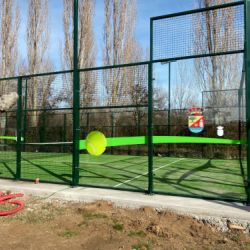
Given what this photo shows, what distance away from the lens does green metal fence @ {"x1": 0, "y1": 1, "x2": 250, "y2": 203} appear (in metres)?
6.34

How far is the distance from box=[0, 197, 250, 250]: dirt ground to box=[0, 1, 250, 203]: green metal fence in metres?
1.04

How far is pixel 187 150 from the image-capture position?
43.3ft

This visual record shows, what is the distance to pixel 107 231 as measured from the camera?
151 inches

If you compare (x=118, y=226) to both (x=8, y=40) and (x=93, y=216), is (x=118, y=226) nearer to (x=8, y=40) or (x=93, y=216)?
(x=93, y=216)

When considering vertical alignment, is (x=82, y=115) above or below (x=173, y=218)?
above

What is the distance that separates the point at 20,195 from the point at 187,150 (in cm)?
892

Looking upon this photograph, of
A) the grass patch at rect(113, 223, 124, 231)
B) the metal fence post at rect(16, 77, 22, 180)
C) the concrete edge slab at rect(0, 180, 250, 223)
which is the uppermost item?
the metal fence post at rect(16, 77, 22, 180)

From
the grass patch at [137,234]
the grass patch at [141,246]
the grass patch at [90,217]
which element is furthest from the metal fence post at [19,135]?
the grass patch at [141,246]

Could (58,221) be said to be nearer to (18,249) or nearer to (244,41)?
(18,249)

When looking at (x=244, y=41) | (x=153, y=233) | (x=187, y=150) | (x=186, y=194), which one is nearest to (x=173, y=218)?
(x=153, y=233)

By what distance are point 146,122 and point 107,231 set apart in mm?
10203

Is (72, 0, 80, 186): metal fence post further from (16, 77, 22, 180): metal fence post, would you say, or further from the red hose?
(16, 77, 22, 180): metal fence post

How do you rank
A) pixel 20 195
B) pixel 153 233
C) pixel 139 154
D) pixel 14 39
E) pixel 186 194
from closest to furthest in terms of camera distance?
pixel 153 233 < pixel 186 194 < pixel 20 195 < pixel 139 154 < pixel 14 39

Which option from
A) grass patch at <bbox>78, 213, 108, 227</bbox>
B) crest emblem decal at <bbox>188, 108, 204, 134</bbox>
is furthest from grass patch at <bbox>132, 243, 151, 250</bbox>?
crest emblem decal at <bbox>188, 108, 204, 134</bbox>
